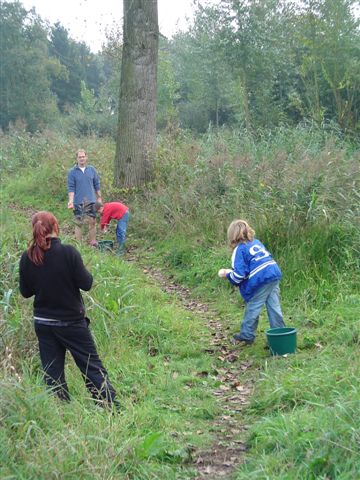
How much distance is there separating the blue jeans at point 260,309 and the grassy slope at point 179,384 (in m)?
0.21

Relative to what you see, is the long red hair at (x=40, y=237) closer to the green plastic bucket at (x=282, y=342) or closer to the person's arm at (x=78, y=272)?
the person's arm at (x=78, y=272)

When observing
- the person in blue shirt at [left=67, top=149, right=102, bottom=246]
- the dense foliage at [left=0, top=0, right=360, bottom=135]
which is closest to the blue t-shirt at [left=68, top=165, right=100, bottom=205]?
the person in blue shirt at [left=67, top=149, right=102, bottom=246]

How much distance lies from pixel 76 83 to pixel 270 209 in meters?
48.1

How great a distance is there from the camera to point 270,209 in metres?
8.45

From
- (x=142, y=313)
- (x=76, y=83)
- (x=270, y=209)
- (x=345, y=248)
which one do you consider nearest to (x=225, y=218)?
(x=270, y=209)

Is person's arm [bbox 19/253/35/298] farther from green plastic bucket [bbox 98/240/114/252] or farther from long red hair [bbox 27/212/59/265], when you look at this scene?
green plastic bucket [bbox 98/240/114/252]

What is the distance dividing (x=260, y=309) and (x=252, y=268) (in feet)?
1.59

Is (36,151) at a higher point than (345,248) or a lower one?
higher

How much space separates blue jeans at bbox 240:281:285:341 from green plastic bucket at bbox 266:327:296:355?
469 mm

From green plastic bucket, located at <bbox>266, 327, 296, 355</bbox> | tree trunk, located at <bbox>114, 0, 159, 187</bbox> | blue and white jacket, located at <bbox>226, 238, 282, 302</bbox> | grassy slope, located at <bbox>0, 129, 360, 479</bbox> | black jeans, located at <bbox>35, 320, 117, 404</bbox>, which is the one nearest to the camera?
grassy slope, located at <bbox>0, 129, 360, 479</bbox>

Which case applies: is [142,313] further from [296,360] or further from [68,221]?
[68,221]

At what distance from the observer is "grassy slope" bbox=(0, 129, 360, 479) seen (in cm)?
357

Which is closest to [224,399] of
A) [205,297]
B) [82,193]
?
[205,297]

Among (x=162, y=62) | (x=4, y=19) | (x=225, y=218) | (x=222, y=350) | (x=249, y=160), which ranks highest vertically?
(x=4, y=19)
